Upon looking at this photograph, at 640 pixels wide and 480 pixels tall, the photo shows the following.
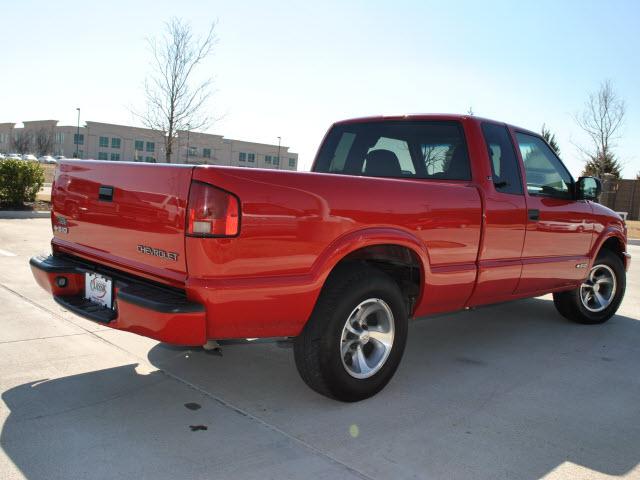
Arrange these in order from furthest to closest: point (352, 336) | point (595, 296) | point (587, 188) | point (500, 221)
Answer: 1. point (595, 296)
2. point (587, 188)
3. point (500, 221)
4. point (352, 336)

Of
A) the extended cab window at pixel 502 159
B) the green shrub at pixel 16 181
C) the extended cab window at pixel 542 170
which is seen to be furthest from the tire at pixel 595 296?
the green shrub at pixel 16 181

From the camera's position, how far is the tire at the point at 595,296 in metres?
5.67

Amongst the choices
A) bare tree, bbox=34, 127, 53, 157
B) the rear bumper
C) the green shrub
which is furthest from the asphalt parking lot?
bare tree, bbox=34, 127, 53, 157

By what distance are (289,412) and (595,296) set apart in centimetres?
401

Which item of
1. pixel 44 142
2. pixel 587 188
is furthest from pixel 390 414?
pixel 44 142

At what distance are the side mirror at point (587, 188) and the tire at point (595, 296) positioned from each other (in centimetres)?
88

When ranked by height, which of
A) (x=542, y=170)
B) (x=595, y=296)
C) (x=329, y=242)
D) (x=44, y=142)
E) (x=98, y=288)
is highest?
(x=44, y=142)

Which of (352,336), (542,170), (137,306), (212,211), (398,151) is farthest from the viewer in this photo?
(542,170)

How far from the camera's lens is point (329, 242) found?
9.78 ft

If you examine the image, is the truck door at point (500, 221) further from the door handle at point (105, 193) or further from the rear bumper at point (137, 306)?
the door handle at point (105, 193)

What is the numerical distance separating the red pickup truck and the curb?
1035cm

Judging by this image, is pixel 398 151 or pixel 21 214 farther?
pixel 21 214

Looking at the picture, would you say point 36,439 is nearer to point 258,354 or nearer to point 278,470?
point 278,470

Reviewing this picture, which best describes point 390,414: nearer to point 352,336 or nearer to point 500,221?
point 352,336
